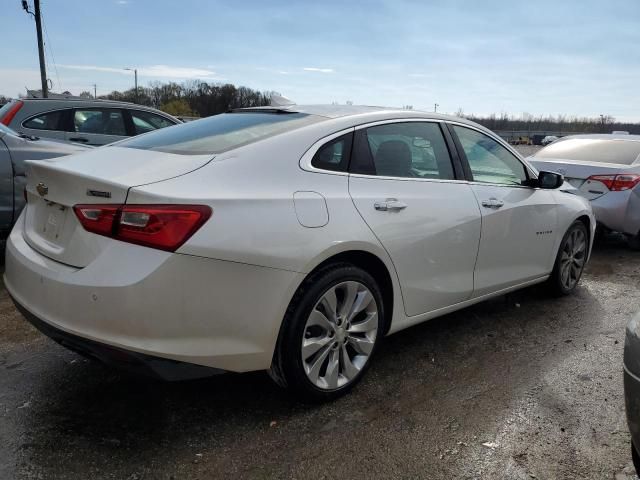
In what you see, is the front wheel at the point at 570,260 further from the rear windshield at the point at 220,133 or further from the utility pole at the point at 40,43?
the utility pole at the point at 40,43

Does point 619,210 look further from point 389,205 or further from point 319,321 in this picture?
point 319,321

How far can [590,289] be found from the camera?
5383mm

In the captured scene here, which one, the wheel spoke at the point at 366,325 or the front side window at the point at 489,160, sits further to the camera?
the front side window at the point at 489,160

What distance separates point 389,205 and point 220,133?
3.39 ft

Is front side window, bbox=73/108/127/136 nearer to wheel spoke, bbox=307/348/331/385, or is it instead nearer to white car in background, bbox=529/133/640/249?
white car in background, bbox=529/133/640/249

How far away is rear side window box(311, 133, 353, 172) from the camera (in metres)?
2.95

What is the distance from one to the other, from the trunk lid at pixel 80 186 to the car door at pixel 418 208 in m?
0.94

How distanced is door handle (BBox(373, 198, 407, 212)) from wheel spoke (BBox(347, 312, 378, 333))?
22.9 inches

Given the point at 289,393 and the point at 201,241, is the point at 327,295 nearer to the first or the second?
the point at 289,393

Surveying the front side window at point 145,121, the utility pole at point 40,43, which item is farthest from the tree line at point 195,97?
the front side window at point 145,121

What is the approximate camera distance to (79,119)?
27.3ft

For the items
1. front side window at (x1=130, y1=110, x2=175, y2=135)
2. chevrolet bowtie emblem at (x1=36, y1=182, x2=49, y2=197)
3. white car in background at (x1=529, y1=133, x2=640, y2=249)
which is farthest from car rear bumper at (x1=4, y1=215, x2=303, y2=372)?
front side window at (x1=130, y1=110, x2=175, y2=135)

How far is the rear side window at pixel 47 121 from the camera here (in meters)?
7.86

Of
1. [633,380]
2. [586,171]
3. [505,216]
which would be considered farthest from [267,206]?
[586,171]
